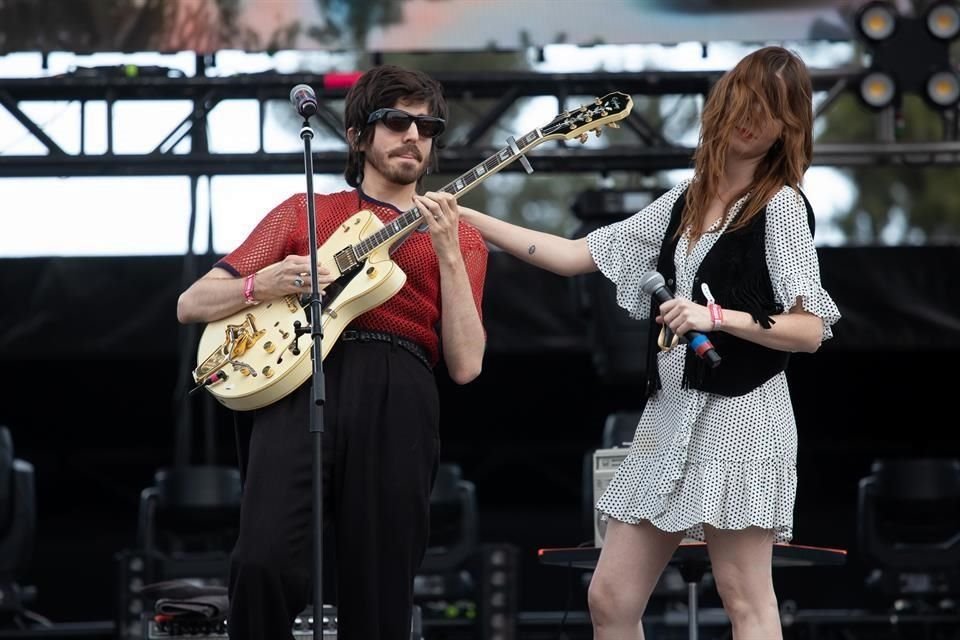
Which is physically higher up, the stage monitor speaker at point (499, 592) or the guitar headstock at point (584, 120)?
the guitar headstock at point (584, 120)

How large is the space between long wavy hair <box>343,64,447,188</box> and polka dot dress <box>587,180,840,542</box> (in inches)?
28.8

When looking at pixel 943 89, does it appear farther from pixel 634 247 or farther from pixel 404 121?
pixel 404 121

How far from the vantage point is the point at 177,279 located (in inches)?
326

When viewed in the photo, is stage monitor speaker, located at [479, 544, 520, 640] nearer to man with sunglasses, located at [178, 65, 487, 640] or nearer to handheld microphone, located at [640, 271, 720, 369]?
man with sunglasses, located at [178, 65, 487, 640]

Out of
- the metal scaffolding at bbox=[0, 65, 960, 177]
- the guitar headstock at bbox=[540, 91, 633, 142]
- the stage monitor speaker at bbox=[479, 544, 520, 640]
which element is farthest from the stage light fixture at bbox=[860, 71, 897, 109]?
the guitar headstock at bbox=[540, 91, 633, 142]

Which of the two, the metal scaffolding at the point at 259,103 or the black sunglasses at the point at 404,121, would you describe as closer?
the black sunglasses at the point at 404,121

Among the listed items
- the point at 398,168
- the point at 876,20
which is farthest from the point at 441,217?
the point at 876,20

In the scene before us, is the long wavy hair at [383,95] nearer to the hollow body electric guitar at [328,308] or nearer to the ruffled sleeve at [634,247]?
the hollow body electric guitar at [328,308]

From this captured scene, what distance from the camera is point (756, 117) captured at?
3340 millimetres

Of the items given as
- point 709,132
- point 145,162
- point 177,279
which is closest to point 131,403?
Answer: point 177,279

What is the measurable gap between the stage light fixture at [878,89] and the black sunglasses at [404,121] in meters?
4.41

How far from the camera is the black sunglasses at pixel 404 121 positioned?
142 inches

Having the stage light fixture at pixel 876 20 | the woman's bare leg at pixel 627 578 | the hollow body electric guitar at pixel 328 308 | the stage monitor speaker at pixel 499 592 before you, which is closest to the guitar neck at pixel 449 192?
the hollow body electric guitar at pixel 328 308

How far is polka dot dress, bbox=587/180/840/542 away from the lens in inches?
129
